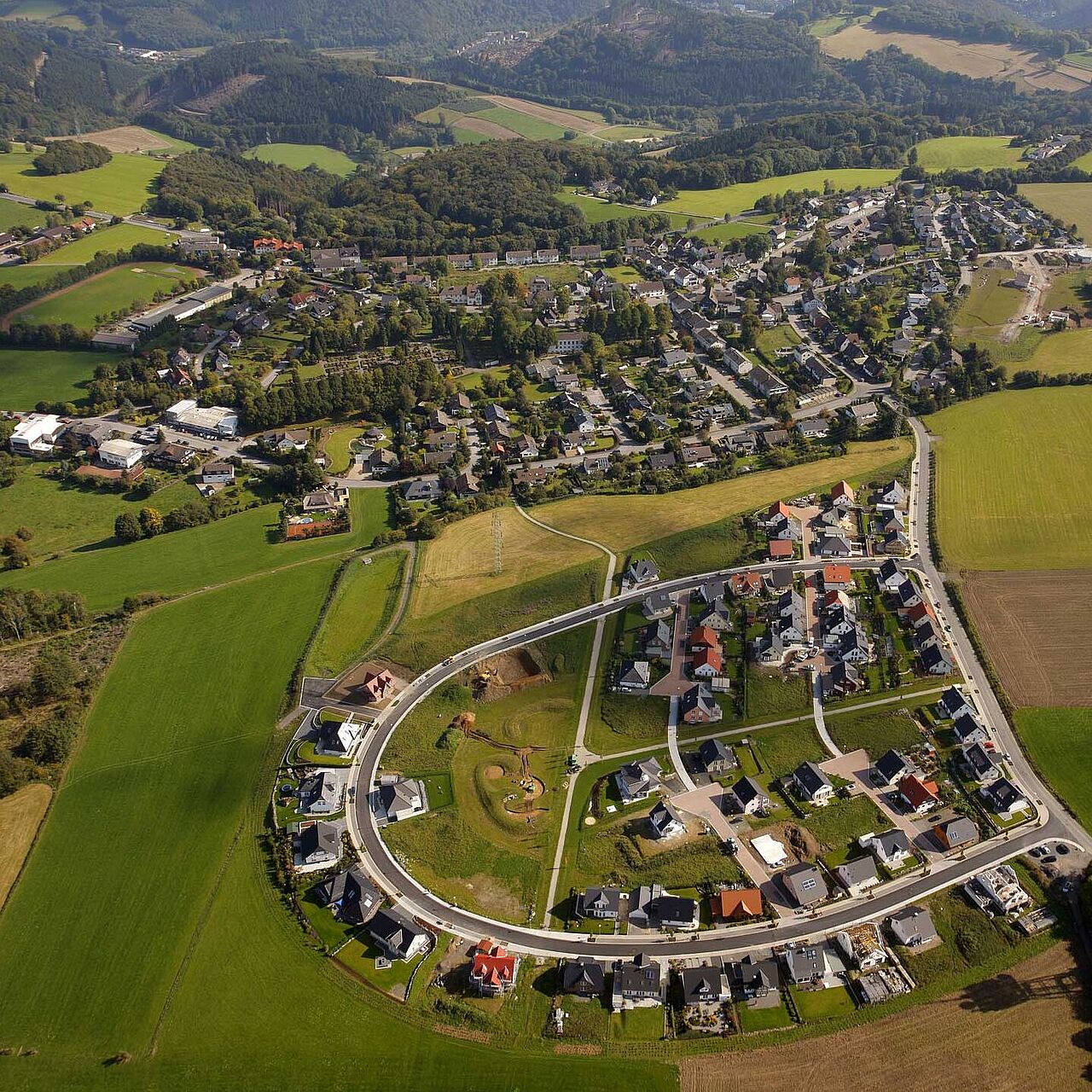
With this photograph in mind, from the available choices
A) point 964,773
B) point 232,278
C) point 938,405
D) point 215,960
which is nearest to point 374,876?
point 215,960

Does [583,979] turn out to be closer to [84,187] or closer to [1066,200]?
[1066,200]

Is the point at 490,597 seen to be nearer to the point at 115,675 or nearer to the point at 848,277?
the point at 115,675

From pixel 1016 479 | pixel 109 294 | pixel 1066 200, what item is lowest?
pixel 1016 479

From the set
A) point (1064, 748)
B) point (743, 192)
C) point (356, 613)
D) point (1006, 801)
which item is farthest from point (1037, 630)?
point (743, 192)

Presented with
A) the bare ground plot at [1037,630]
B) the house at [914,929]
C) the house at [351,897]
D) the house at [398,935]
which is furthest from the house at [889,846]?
the house at [351,897]

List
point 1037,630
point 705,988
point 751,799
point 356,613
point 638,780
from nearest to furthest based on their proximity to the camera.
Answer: point 705,988, point 751,799, point 638,780, point 1037,630, point 356,613

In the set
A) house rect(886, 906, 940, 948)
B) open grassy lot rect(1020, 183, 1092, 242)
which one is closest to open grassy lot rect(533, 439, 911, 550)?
house rect(886, 906, 940, 948)
